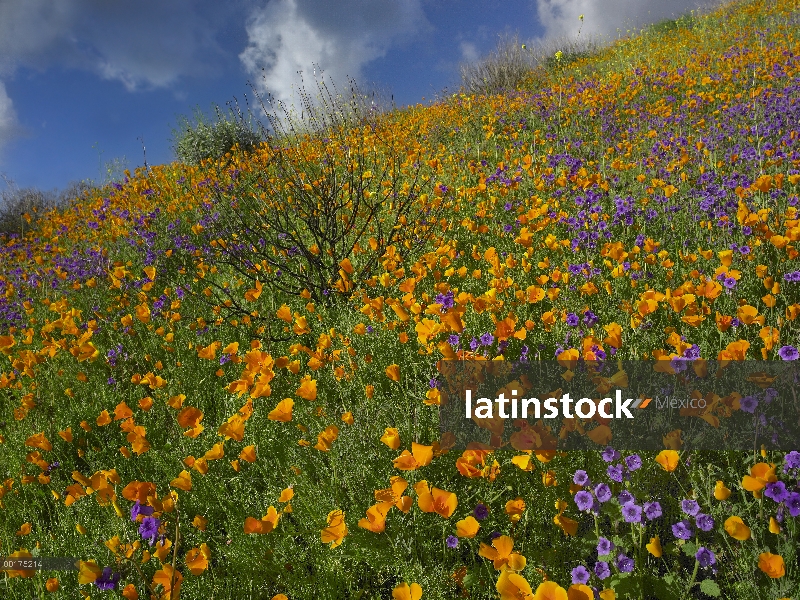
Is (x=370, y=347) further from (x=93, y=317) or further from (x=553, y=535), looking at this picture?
(x=93, y=317)

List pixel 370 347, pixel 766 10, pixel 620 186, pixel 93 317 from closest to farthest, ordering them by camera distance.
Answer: pixel 370 347
pixel 93 317
pixel 620 186
pixel 766 10

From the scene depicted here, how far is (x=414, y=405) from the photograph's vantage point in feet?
8.58

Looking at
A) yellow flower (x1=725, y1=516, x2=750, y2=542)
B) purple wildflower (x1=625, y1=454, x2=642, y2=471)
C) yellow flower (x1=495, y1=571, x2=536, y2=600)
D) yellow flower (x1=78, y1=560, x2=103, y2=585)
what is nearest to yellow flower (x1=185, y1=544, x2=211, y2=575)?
yellow flower (x1=78, y1=560, x2=103, y2=585)

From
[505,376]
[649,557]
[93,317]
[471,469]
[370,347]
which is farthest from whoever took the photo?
[93,317]

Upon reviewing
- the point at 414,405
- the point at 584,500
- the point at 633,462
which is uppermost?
the point at 414,405

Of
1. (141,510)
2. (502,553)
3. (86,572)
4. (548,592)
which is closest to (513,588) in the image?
(548,592)

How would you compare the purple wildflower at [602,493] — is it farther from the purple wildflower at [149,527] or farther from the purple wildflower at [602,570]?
the purple wildflower at [149,527]

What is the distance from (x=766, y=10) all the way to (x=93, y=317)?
19635 millimetres

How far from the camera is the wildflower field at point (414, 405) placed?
171 centimetres

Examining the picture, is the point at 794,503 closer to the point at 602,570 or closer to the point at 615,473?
the point at 615,473

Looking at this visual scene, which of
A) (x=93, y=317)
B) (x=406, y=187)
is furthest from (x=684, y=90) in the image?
(x=93, y=317)

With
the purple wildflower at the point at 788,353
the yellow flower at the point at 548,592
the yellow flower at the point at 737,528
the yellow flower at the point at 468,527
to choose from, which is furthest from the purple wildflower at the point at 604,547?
the purple wildflower at the point at 788,353

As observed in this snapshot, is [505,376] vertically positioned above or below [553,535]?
above

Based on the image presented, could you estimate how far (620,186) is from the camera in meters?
5.43
